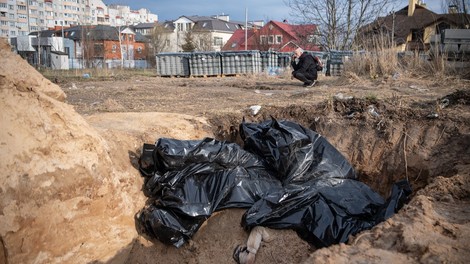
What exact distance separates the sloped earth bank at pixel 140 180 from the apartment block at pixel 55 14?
55.0 meters

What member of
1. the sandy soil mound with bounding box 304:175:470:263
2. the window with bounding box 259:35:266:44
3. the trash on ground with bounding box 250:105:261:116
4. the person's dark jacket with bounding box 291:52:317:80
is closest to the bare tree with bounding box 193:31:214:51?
the window with bounding box 259:35:266:44

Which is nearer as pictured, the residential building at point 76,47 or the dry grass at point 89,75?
the dry grass at point 89,75

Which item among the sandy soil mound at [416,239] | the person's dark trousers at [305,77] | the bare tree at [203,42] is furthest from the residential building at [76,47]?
the sandy soil mound at [416,239]

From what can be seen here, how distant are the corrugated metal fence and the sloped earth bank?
1228 centimetres

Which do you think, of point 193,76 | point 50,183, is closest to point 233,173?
point 50,183

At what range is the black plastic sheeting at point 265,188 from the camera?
3.42m

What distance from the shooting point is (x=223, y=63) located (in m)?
17.5

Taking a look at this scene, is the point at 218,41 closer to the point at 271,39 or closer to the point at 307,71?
the point at 271,39

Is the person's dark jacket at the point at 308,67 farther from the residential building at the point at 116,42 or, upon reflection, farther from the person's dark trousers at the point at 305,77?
the residential building at the point at 116,42

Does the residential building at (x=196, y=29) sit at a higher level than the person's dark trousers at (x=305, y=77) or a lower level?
higher

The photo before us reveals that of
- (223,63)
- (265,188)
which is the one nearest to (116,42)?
(223,63)

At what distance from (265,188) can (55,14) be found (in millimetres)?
90160

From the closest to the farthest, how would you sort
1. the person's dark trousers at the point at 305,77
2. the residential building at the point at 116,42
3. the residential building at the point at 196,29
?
the person's dark trousers at the point at 305,77 < the residential building at the point at 116,42 < the residential building at the point at 196,29

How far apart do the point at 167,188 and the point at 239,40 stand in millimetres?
44350
